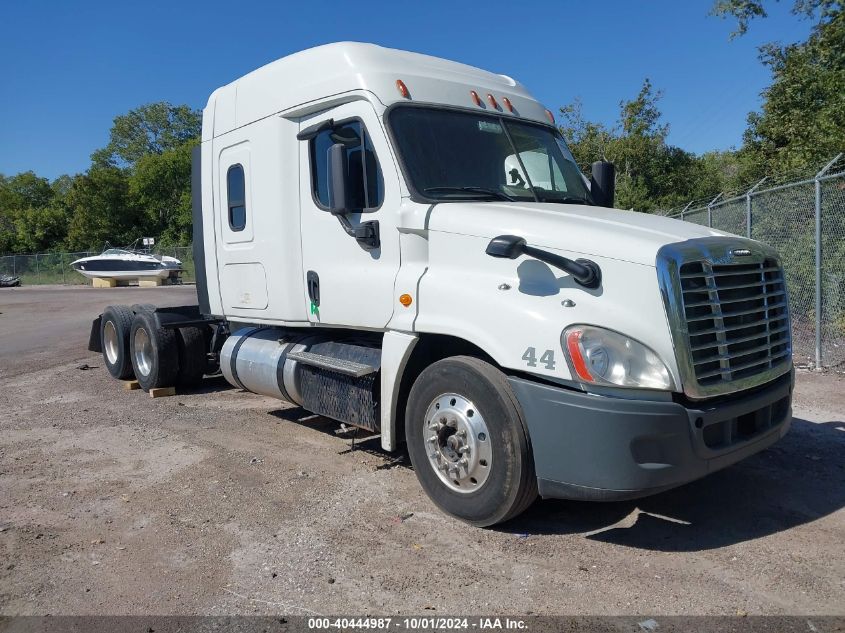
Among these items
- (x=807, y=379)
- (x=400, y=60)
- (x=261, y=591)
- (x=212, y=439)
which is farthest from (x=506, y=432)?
(x=807, y=379)

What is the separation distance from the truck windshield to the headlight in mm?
1587

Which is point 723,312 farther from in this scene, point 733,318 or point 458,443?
point 458,443

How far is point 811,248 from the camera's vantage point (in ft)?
32.2

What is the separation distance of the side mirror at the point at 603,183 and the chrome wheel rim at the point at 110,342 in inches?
268

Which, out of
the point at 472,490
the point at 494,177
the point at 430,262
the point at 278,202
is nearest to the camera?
the point at 472,490

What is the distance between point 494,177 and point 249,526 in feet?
9.70

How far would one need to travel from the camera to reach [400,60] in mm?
5293

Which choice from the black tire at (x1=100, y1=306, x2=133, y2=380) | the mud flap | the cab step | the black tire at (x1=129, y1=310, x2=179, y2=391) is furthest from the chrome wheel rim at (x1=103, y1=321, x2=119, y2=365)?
the cab step

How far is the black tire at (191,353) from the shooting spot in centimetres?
851

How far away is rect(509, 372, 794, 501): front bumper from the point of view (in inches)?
140

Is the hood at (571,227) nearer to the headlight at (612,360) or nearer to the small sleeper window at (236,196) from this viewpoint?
the headlight at (612,360)

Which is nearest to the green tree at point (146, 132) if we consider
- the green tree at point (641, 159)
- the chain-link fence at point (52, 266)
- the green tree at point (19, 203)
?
the green tree at point (19, 203)

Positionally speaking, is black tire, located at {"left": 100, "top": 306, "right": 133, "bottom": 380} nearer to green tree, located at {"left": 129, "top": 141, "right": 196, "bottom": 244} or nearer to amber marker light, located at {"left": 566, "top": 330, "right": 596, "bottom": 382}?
amber marker light, located at {"left": 566, "top": 330, "right": 596, "bottom": 382}

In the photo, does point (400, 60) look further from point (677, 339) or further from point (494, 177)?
point (677, 339)
